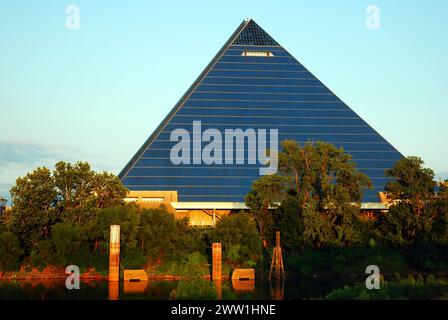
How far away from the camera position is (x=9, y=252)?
5875 centimetres

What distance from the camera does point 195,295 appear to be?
34469 mm

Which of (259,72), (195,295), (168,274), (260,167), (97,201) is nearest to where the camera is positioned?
(195,295)

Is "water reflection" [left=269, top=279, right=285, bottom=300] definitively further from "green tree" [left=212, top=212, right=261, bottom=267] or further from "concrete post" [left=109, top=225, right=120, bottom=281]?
"concrete post" [left=109, top=225, right=120, bottom=281]

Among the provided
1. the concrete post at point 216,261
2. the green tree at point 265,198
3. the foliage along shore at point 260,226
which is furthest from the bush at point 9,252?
the green tree at point 265,198

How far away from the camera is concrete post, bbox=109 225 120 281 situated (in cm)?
5559

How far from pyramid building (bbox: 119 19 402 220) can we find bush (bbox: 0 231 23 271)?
22340 mm

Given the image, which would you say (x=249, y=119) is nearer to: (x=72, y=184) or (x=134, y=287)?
(x=72, y=184)

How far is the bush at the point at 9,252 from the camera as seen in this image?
58.5 m

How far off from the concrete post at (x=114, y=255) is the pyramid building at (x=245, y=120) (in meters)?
22.1

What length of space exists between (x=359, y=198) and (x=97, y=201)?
25.4 m

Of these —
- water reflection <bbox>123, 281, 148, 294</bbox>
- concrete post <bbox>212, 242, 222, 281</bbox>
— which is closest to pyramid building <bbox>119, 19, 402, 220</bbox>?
concrete post <bbox>212, 242, 222, 281</bbox>
